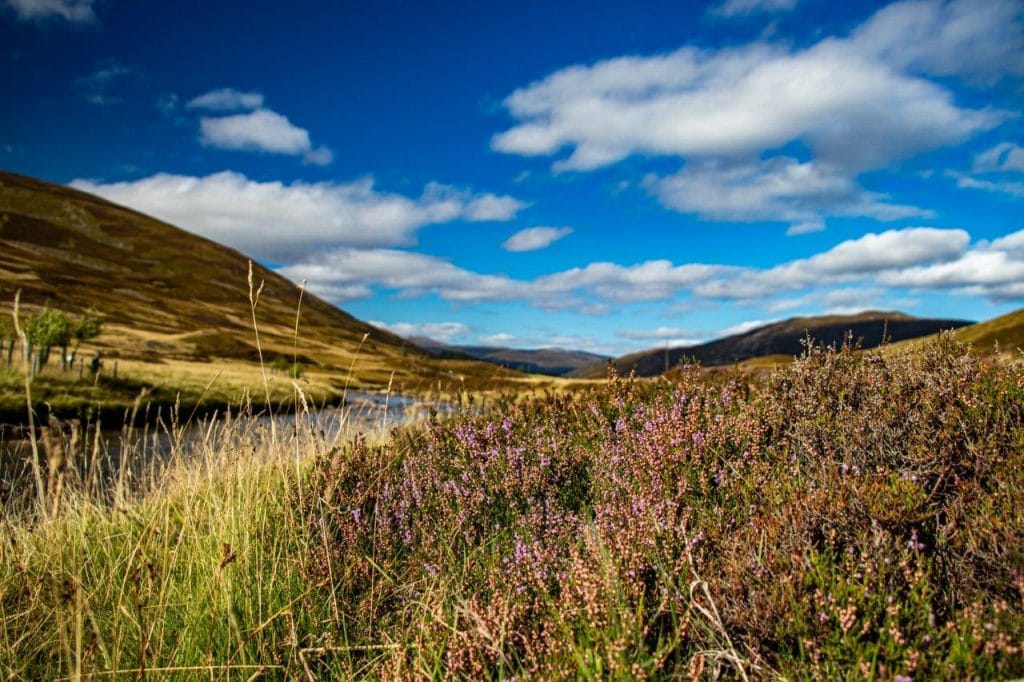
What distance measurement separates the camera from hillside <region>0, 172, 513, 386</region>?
85.9 meters

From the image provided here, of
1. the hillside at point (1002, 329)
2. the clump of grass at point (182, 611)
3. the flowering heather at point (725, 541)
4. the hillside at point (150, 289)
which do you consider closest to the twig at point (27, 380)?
the clump of grass at point (182, 611)

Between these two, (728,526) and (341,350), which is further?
(341,350)

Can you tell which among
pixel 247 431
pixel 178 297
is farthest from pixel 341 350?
pixel 247 431

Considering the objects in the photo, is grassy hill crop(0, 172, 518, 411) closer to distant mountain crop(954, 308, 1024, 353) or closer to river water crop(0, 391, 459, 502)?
river water crop(0, 391, 459, 502)

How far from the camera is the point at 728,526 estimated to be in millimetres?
2936

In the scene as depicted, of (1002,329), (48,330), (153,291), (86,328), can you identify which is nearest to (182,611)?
(48,330)

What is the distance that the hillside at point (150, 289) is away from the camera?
282ft

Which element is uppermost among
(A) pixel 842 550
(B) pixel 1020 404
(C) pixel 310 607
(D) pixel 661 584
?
(B) pixel 1020 404

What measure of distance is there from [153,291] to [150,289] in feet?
5.66

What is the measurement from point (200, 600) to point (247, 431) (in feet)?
7.73

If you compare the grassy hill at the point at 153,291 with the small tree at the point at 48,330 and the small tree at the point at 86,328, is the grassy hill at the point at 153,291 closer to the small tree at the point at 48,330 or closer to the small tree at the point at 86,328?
the small tree at the point at 86,328

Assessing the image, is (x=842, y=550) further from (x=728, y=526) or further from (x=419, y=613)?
(x=419, y=613)

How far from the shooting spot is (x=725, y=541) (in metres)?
2.69

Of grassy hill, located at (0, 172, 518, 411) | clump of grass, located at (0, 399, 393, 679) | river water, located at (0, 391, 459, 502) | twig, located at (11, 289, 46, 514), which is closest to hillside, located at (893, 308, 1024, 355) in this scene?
grassy hill, located at (0, 172, 518, 411)
